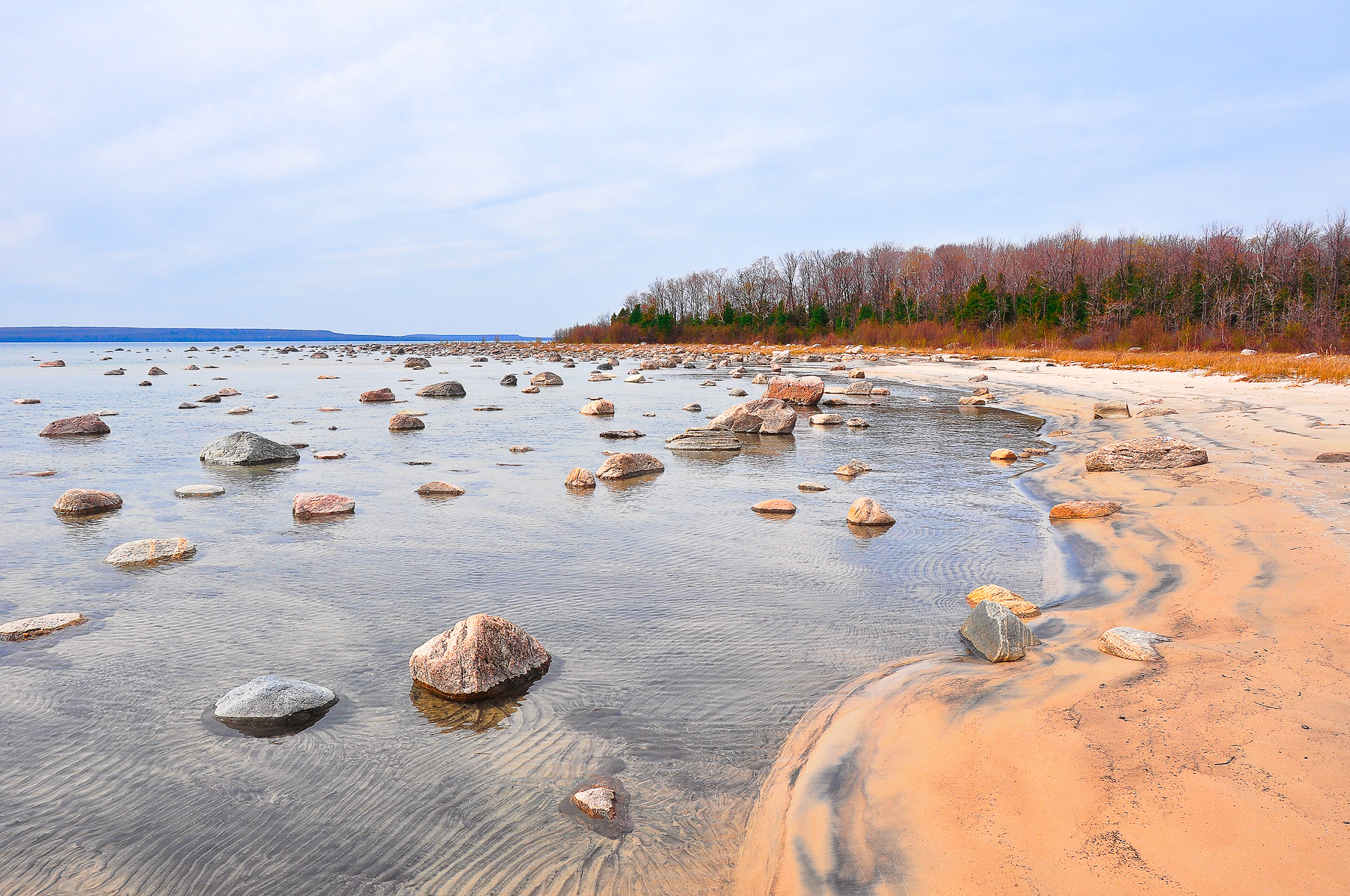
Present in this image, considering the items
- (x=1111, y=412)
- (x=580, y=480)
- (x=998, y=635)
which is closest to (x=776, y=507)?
(x=580, y=480)

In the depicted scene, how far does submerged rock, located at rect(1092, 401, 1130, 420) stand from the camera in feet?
56.4

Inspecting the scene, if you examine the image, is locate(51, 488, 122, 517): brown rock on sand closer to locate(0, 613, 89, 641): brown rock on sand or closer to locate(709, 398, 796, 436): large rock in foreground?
locate(0, 613, 89, 641): brown rock on sand

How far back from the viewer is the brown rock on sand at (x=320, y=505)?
30.0 feet

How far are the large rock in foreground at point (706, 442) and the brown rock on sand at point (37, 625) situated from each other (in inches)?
410

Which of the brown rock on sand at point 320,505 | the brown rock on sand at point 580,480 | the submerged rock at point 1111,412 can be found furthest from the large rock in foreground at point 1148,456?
the brown rock on sand at point 320,505

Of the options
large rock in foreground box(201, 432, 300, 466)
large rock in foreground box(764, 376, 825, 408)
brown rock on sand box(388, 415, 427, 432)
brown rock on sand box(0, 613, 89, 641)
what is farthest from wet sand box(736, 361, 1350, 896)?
large rock in foreground box(764, 376, 825, 408)

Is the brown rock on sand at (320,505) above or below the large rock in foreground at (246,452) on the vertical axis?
below

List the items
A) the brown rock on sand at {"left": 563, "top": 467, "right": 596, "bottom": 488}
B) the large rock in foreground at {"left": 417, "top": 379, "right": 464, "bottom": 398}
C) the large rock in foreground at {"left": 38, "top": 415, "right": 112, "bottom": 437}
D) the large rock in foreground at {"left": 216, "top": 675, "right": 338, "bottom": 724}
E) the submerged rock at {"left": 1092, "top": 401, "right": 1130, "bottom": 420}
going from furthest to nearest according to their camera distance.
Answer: the large rock in foreground at {"left": 417, "top": 379, "right": 464, "bottom": 398}, the submerged rock at {"left": 1092, "top": 401, "right": 1130, "bottom": 420}, the large rock in foreground at {"left": 38, "top": 415, "right": 112, "bottom": 437}, the brown rock on sand at {"left": 563, "top": 467, "right": 596, "bottom": 488}, the large rock in foreground at {"left": 216, "top": 675, "right": 338, "bottom": 724}

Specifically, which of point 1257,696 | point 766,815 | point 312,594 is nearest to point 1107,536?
point 1257,696

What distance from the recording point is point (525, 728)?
418 centimetres

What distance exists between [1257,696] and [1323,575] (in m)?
2.52

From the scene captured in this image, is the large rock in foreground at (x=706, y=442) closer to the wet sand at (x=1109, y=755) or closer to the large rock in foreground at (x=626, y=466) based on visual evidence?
the large rock in foreground at (x=626, y=466)

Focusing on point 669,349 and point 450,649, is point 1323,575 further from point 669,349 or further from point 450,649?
point 669,349

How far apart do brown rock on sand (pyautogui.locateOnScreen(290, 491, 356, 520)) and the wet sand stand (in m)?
7.17
